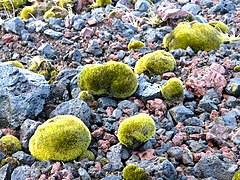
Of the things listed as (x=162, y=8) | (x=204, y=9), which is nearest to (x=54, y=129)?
(x=162, y=8)

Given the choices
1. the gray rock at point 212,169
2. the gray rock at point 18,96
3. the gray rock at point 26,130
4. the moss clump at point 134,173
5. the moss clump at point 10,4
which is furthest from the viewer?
the moss clump at point 10,4

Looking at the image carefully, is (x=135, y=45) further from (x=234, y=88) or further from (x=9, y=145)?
(x=9, y=145)

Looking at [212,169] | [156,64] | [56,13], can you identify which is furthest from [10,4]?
[212,169]

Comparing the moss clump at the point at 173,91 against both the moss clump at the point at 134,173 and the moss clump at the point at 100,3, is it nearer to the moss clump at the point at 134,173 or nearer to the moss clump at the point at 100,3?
the moss clump at the point at 134,173

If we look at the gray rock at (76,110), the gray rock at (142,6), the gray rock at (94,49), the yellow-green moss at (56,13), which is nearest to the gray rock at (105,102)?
the gray rock at (76,110)

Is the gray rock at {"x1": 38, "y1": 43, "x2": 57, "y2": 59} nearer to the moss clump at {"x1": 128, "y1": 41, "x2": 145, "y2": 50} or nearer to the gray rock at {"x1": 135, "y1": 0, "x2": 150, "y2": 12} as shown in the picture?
the moss clump at {"x1": 128, "y1": 41, "x2": 145, "y2": 50}

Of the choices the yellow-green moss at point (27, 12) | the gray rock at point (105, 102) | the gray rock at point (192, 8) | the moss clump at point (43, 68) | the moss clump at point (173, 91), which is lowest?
the yellow-green moss at point (27, 12)
